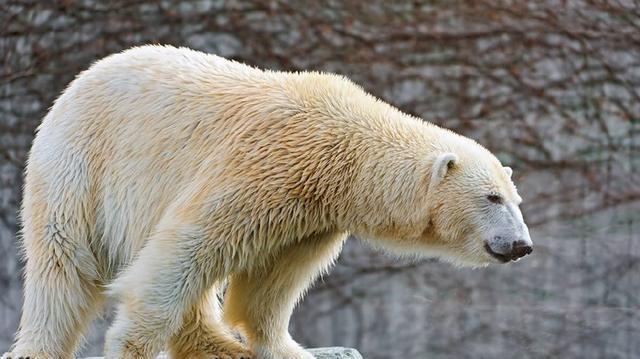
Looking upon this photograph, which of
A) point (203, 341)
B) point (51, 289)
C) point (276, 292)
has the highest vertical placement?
point (51, 289)

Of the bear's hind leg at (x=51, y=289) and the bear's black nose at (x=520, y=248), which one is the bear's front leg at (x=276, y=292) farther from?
the bear's black nose at (x=520, y=248)

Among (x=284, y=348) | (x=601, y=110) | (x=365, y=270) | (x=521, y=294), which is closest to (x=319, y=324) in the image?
(x=365, y=270)

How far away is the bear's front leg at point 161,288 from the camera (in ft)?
17.4

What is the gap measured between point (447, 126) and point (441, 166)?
5223mm

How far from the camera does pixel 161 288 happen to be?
5320 mm

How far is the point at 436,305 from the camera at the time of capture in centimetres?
1068

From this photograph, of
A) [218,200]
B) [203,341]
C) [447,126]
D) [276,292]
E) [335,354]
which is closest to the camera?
[218,200]

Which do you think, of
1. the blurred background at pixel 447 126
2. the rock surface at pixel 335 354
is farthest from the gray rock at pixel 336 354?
the blurred background at pixel 447 126

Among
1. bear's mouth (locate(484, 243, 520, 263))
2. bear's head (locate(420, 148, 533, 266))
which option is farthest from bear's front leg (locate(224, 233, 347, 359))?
bear's mouth (locate(484, 243, 520, 263))

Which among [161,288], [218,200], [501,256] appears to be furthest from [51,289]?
[501,256]

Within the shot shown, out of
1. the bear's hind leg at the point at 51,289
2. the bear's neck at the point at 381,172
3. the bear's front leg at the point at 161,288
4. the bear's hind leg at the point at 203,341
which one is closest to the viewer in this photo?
the bear's front leg at the point at 161,288

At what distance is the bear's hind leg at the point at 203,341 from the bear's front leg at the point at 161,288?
1.52 feet

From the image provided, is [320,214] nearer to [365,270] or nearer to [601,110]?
[365,270]

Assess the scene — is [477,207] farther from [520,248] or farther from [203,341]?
[203,341]
